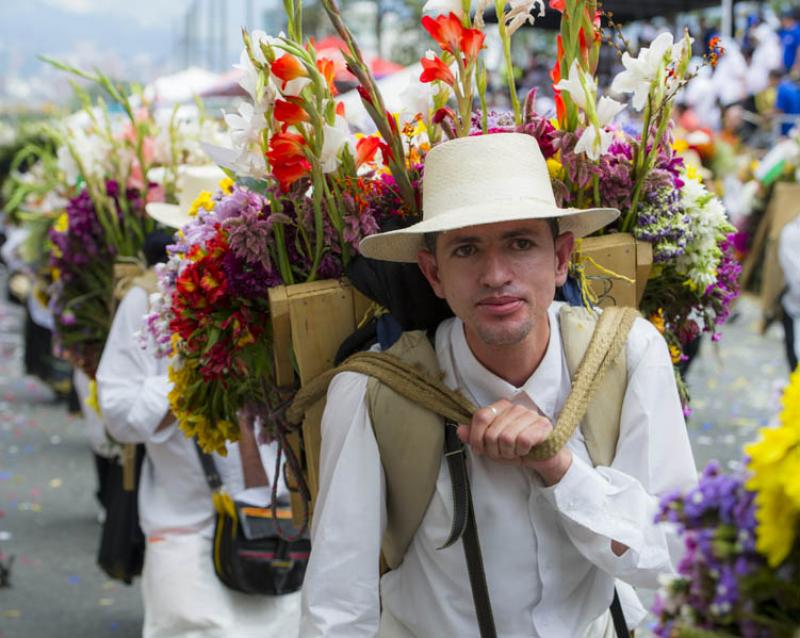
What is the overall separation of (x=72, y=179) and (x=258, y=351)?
3.35 meters

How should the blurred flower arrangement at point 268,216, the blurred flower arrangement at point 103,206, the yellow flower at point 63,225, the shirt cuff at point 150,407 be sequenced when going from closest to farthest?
the blurred flower arrangement at point 268,216
the shirt cuff at point 150,407
the blurred flower arrangement at point 103,206
the yellow flower at point 63,225

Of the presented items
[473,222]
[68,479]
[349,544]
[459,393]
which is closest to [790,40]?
[68,479]

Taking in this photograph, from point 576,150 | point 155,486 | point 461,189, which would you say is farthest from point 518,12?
point 155,486

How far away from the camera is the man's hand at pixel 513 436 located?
8.75ft

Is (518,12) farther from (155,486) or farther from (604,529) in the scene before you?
(155,486)

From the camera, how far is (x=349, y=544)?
285 cm

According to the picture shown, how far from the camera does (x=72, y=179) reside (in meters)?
6.48

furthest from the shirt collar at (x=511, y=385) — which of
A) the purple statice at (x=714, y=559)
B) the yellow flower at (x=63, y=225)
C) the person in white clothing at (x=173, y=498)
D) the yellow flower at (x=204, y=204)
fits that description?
the yellow flower at (x=63, y=225)

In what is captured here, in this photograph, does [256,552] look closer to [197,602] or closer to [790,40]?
[197,602]

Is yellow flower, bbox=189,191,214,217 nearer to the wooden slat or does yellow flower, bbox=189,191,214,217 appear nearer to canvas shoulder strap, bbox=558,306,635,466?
the wooden slat

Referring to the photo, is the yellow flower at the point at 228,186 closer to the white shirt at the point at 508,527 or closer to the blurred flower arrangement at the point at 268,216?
the blurred flower arrangement at the point at 268,216

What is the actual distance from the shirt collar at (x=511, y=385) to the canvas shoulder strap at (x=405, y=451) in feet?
0.29

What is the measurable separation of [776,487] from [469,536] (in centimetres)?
128

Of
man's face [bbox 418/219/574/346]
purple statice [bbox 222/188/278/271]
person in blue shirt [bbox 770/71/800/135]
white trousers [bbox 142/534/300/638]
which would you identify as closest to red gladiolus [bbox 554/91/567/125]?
man's face [bbox 418/219/574/346]
